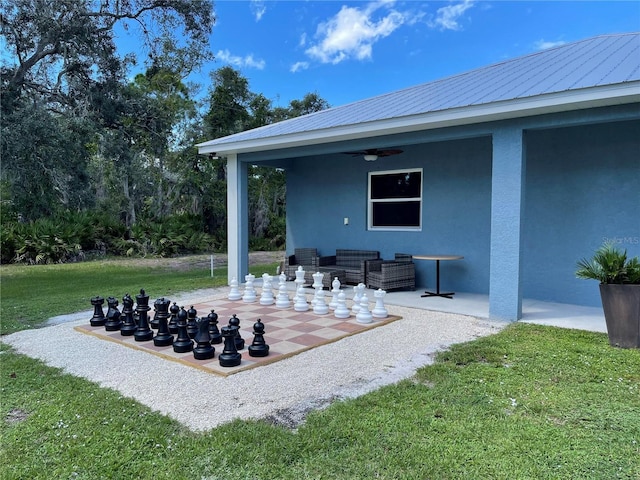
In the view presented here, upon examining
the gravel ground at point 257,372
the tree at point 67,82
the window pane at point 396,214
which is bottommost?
the gravel ground at point 257,372

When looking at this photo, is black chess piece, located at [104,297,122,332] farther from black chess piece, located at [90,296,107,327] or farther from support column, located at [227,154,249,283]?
support column, located at [227,154,249,283]

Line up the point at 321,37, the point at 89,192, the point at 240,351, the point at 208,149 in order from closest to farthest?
the point at 240,351
the point at 208,149
the point at 89,192
the point at 321,37

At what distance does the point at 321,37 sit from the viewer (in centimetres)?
1772

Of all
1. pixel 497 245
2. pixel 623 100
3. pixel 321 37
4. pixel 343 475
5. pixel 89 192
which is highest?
pixel 321 37

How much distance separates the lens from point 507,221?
578 cm

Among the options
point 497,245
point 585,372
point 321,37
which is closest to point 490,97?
point 497,245

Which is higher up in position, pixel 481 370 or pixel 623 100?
pixel 623 100

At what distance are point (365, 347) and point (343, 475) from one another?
2.38m

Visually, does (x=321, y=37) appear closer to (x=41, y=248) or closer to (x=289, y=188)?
(x=289, y=188)

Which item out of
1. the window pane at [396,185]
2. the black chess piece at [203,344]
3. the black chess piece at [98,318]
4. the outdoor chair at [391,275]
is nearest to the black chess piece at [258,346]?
the black chess piece at [203,344]

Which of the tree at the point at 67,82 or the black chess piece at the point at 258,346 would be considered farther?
the tree at the point at 67,82

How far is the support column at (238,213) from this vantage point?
902 centimetres

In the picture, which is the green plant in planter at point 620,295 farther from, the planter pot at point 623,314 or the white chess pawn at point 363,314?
the white chess pawn at point 363,314

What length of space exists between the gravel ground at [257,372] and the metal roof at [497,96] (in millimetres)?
2843
